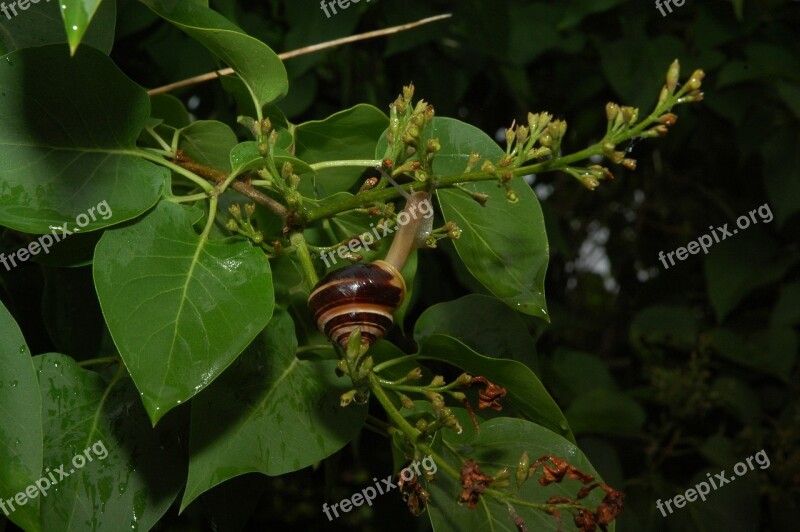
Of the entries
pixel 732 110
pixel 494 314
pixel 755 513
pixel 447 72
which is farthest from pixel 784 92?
pixel 494 314

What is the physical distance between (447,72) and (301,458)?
1168 millimetres

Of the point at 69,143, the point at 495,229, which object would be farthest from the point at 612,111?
the point at 69,143

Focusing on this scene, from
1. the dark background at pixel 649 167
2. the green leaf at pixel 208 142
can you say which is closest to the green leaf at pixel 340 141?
the green leaf at pixel 208 142

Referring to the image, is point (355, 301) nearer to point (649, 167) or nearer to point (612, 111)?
point (612, 111)

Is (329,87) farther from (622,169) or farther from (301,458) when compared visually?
(301,458)

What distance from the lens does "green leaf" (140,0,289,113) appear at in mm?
629

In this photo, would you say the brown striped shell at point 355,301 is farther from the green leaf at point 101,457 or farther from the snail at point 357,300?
the green leaf at point 101,457

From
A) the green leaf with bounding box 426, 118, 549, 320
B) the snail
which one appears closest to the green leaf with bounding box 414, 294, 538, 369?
the green leaf with bounding box 426, 118, 549, 320

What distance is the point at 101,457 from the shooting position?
663 millimetres

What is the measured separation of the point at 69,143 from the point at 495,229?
0.34 metres

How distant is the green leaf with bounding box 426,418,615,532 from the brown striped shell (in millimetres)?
129

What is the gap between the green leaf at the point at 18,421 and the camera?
1.85 ft

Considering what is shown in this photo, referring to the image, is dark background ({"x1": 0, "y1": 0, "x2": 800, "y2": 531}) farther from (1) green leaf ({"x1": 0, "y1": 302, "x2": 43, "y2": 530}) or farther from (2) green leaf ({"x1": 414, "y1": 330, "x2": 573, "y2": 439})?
(1) green leaf ({"x1": 0, "y1": 302, "x2": 43, "y2": 530})

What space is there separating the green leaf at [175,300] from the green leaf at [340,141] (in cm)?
17
